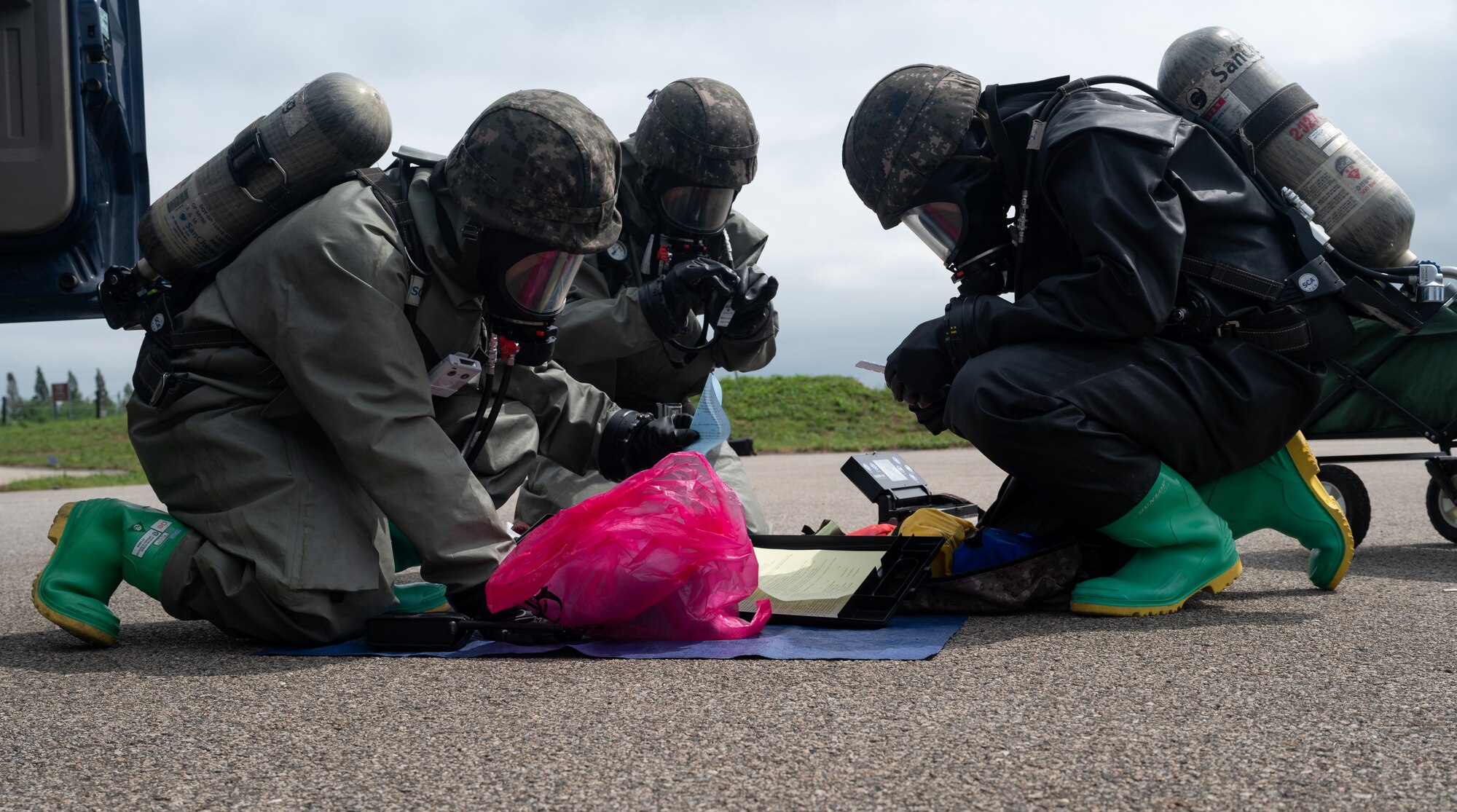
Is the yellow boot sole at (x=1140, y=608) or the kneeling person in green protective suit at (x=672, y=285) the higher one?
the kneeling person in green protective suit at (x=672, y=285)

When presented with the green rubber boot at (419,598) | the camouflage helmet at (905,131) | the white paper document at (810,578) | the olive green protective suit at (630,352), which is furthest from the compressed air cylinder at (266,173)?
the white paper document at (810,578)

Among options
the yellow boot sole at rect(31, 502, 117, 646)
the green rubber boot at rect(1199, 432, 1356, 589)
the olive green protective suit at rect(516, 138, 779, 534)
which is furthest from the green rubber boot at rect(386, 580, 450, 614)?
the green rubber boot at rect(1199, 432, 1356, 589)

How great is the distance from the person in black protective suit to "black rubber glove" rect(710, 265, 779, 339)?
1094mm

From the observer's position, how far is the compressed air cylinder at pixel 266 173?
284 cm

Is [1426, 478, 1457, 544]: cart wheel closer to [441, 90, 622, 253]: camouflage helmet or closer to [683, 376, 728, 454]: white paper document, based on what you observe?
[683, 376, 728, 454]: white paper document

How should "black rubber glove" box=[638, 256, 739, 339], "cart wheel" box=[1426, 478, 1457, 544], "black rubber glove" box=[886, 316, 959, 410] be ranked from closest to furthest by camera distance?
1. "black rubber glove" box=[886, 316, 959, 410]
2. "black rubber glove" box=[638, 256, 739, 339]
3. "cart wheel" box=[1426, 478, 1457, 544]

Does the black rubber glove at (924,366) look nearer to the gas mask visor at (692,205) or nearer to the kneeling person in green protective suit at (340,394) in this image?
the kneeling person in green protective suit at (340,394)

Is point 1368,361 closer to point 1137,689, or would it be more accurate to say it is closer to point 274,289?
point 1137,689

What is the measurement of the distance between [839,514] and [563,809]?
14.6ft

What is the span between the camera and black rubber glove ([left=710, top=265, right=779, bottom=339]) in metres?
4.11

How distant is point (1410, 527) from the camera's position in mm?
4766

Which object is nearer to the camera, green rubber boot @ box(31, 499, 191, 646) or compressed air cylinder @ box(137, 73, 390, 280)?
green rubber boot @ box(31, 499, 191, 646)

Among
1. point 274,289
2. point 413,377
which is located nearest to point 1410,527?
point 413,377

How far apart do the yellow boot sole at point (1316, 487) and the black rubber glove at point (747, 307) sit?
1.85 metres
